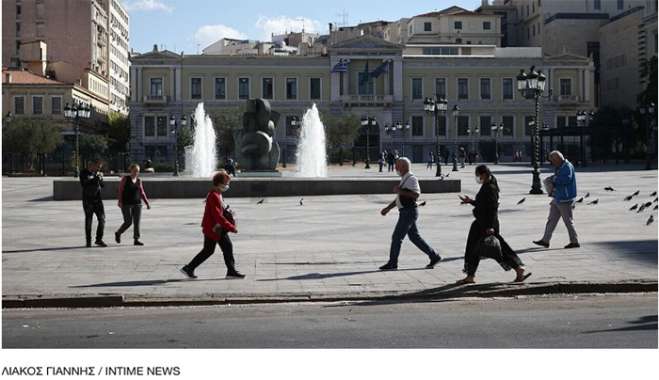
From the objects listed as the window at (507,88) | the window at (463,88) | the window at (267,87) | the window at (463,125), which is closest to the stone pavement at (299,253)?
the window at (267,87)

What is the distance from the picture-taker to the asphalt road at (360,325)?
24.6ft

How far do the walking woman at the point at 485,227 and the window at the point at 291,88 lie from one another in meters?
83.7

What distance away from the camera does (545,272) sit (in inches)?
477

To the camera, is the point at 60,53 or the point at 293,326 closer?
the point at 293,326

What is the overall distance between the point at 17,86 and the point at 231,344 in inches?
3116

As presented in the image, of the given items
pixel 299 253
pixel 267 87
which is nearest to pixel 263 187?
pixel 299 253

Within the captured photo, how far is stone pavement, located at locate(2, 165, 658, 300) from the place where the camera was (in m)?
11.2

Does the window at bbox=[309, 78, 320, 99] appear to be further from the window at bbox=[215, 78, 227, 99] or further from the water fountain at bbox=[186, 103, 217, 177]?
the water fountain at bbox=[186, 103, 217, 177]

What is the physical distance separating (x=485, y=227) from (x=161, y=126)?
3331 inches

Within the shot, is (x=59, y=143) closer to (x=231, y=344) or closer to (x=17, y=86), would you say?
(x=17, y=86)

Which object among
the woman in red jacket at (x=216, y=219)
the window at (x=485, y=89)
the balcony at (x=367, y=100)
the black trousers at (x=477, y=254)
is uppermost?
the window at (x=485, y=89)

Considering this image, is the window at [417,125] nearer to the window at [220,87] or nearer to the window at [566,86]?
the window at [566,86]

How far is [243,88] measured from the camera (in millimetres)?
93812
